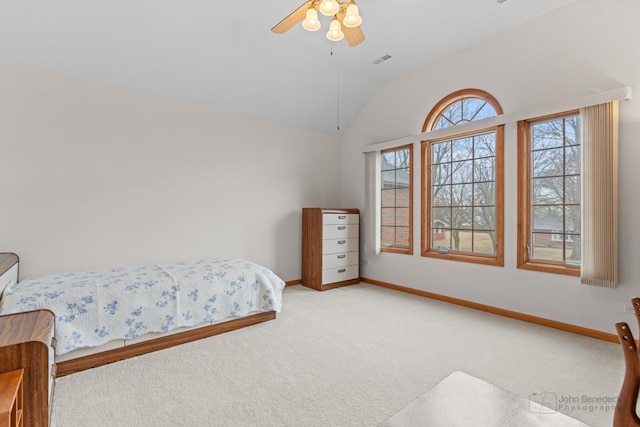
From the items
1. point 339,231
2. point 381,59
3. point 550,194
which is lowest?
point 339,231

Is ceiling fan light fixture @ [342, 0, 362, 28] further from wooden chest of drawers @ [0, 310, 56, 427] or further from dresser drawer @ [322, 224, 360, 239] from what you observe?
dresser drawer @ [322, 224, 360, 239]

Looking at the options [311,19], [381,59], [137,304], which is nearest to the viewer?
[311,19]

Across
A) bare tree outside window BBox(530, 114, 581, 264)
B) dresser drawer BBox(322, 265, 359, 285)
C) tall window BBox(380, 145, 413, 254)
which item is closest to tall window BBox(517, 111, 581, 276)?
bare tree outside window BBox(530, 114, 581, 264)

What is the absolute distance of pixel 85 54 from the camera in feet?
9.97

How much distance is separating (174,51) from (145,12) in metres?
0.46

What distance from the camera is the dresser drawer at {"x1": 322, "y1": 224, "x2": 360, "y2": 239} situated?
458 centimetres

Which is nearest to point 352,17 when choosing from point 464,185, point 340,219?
point 464,185

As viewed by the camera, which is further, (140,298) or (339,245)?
(339,245)

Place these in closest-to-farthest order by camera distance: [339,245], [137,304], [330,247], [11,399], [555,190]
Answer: [11,399] < [137,304] < [555,190] < [330,247] < [339,245]

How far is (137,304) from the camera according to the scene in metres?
2.54

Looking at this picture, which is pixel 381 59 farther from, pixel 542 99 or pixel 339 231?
pixel 339 231

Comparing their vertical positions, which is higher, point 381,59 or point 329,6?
point 381,59

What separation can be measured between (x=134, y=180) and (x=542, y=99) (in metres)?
4.42

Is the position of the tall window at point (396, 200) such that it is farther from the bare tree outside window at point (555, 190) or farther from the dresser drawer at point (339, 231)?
the bare tree outside window at point (555, 190)
